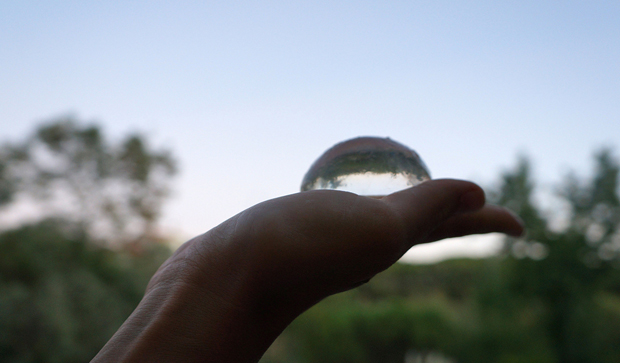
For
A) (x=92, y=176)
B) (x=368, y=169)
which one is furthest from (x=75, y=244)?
(x=368, y=169)

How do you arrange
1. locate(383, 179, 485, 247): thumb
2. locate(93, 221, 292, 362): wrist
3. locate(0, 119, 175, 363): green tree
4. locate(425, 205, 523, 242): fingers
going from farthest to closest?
locate(0, 119, 175, 363): green tree, locate(425, 205, 523, 242): fingers, locate(383, 179, 485, 247): thumb, locate(93, 221, 292, 362): wrist

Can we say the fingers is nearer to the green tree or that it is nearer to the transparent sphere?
the transparent sphere

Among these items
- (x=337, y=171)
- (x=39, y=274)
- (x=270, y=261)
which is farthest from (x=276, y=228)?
(x=39, y=274)

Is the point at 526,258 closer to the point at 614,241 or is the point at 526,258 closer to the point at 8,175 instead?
the point at 614,241

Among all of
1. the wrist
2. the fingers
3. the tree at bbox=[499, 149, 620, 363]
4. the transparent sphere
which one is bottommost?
the tree at bbox=[499, 149, 620, 363]

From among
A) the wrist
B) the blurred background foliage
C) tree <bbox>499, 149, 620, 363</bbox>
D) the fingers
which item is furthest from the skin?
tree <bbox>499, 149, 620, 363</bbox>

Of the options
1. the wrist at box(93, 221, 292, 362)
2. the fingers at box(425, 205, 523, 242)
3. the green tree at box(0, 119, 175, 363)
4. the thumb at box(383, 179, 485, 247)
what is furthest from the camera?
the green tree at box(0, 119, 175, 363)

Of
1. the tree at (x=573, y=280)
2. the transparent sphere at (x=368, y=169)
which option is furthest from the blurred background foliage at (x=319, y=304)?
the transparent sphere at (x=368, y=169)
